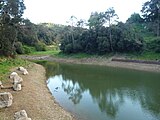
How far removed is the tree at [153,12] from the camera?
238 feet

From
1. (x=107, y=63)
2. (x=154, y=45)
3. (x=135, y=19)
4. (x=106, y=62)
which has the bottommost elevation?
(x=107, y=63)

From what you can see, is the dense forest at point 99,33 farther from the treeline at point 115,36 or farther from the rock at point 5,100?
the rock at point 5,100

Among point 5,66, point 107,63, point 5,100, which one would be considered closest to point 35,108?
point 5,100

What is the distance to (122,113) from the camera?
788 inches

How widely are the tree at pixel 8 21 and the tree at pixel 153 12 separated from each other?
1531 inches

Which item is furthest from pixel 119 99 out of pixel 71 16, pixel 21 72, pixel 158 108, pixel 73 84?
pixel 71 16

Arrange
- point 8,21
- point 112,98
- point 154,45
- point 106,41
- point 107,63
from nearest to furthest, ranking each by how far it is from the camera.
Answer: point 112,98 < point 8,21 < point 154,45 < point 107,63 < point 106,41

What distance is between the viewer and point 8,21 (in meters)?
49.2

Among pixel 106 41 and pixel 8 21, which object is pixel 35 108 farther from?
pixel 106 41

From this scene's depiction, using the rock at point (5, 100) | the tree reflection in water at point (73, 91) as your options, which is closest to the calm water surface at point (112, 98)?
the tree reflection in water at point (73, 91)

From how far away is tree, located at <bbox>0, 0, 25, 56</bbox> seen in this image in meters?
46.4

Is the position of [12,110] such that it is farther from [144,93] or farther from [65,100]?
[144,93]

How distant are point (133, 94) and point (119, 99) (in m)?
2.80

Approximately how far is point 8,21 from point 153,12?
43.4 meters
